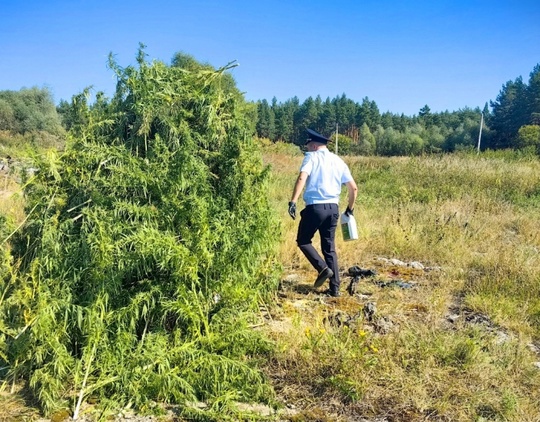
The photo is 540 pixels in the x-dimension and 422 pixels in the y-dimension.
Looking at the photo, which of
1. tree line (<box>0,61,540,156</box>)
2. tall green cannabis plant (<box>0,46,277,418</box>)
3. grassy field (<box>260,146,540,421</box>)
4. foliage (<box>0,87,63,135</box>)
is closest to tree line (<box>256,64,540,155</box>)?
tree line (<box>0,61,540,156</box>)

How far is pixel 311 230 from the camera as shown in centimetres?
507

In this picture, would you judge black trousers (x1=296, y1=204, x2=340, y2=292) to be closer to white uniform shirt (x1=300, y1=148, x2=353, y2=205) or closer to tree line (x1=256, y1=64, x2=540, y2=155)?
white uniform shirt (x1=300, y1=148, x2=353, y2=205)

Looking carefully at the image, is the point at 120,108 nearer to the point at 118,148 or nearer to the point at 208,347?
the point at 118,148

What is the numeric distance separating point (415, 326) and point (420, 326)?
0.15 ft

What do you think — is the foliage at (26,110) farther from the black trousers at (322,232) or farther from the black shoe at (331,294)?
the black shoe at (331,294)

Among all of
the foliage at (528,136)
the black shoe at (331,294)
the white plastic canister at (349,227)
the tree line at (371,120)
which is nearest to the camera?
the black shoe at (331,294)

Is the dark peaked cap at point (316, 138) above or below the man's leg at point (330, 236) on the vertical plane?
above

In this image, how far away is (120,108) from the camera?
11.6 feet

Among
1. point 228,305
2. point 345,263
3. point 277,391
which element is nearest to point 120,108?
point 228,305

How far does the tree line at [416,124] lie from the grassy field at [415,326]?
3044 centimetres

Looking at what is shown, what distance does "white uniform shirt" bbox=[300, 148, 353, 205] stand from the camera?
197 inches

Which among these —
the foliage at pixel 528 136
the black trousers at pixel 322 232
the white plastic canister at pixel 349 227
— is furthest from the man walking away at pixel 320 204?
the foliage at pixel 528 136

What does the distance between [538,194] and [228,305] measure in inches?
422

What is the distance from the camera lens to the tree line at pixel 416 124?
58.1 m
